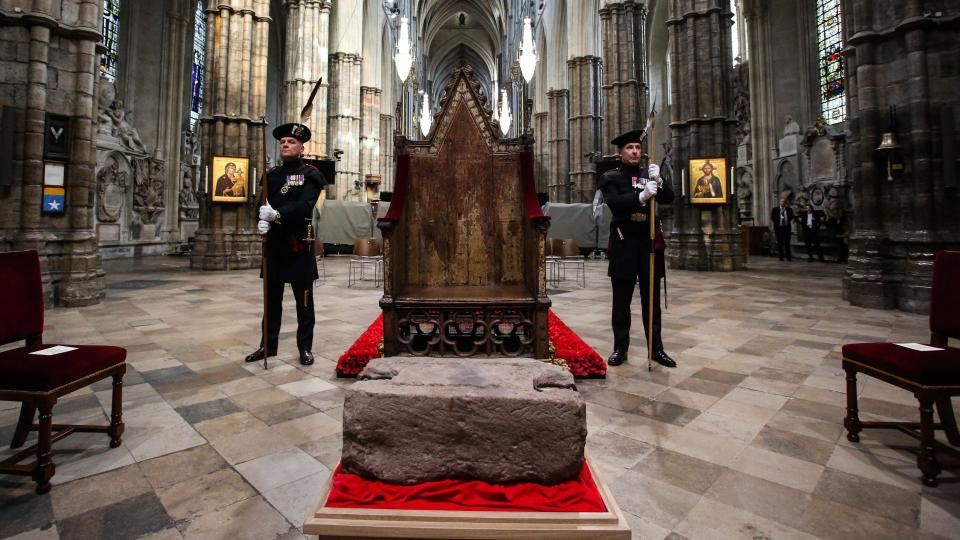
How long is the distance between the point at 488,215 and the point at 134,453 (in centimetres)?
268

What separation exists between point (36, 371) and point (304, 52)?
57.7 ft

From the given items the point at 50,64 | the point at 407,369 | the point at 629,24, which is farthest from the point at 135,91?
the point at 407,369

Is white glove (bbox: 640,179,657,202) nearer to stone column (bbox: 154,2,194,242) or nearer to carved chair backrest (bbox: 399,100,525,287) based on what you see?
carved chair backrest (bbox: 399,100,525,287)

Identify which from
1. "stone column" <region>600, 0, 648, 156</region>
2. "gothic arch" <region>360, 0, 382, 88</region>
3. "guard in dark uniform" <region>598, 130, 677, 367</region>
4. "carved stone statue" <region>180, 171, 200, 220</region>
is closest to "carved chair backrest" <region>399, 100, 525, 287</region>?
"guard in dark uniform" <region>598, 130, 677, 367</region>

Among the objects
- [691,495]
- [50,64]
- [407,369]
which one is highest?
[50,64]

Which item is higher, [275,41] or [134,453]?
[275,41]

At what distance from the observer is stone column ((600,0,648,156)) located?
52.5ft

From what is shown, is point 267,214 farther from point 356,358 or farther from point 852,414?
point 852,414

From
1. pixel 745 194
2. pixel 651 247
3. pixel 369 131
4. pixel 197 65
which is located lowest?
pixel 651 247

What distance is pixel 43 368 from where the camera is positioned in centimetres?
183

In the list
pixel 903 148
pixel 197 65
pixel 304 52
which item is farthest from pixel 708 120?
pixel 197 65

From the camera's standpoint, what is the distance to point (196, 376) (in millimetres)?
3311

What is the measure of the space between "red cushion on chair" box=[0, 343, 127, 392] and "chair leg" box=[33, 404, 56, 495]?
0.11 metres

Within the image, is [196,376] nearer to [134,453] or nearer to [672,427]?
[134,453]
